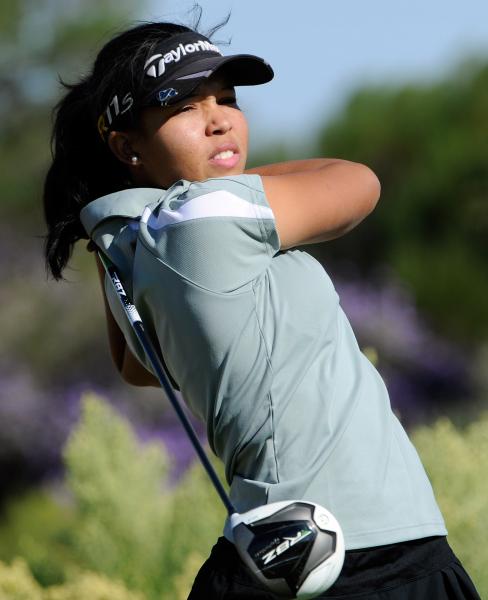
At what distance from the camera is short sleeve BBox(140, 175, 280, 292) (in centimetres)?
204

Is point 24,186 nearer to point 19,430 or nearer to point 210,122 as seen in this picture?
point 19,430

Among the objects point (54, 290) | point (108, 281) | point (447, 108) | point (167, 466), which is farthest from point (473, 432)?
point (447, 108)

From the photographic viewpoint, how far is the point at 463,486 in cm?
362

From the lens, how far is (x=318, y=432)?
2.06m

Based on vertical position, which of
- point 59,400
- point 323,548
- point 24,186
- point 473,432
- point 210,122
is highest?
point 210,122

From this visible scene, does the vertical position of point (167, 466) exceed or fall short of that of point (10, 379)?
it exceeds it

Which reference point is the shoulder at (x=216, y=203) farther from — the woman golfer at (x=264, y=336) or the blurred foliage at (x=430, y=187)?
the blurred foliage at (x=430, y=187)

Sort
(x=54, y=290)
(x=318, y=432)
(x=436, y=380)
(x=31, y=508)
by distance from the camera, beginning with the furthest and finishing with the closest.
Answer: (x=436, y=380) < (x=54, y=290) < (x=31, y=508) < (x=318, y=432)

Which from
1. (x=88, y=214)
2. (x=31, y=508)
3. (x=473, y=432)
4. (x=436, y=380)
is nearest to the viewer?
(x=88, y=214)

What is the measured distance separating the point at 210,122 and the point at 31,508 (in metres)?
6.76

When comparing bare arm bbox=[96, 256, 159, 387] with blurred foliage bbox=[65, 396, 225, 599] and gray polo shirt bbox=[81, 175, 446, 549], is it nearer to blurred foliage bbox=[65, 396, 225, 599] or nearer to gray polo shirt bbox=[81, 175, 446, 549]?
gray polo shirt bbox=[81, 175, 446, 549]

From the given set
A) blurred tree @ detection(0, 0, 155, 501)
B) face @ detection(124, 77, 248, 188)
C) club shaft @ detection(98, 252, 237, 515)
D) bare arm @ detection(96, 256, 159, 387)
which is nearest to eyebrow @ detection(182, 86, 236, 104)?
face @ detection(124, 77, 248, 188)

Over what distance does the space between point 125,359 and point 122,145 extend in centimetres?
48

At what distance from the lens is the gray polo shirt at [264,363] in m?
2.05
